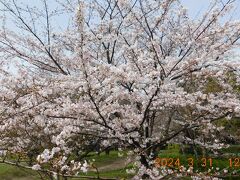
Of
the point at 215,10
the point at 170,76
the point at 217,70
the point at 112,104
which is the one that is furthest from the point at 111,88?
the point at 215,10

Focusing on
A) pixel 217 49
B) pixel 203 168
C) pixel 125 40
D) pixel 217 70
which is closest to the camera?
pixel 217 70

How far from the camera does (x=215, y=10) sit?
21.8 ft

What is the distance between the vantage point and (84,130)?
6660mm

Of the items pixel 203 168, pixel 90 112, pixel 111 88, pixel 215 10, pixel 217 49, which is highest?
pixel 215 10

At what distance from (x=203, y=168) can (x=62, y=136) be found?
34.5 feet

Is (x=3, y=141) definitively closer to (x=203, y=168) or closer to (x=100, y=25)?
(x=100, y=25)

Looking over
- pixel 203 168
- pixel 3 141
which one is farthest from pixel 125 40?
pixel 203 168

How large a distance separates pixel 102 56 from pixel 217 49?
2451 millimetres

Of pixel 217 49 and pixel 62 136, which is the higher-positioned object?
pixel 217 49

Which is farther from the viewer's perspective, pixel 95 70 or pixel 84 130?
pixel 84 130

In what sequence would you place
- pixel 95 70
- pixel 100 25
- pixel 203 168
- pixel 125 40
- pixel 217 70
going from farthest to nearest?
1. pixel 203 168
2. pixel 125 40
3. pixel 100 25
4. pixel 217 70
5. pixel 95 70

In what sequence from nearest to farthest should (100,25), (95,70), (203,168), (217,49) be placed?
(95,70) < (217,49) < (100,25) < (203,168)

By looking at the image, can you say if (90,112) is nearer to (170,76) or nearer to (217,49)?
(170,76)

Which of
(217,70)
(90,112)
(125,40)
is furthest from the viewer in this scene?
(125,40)
